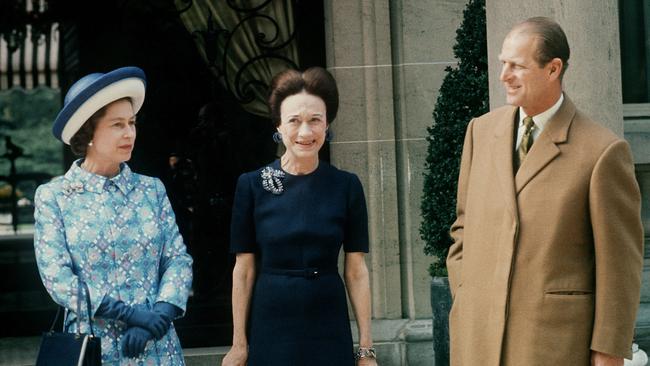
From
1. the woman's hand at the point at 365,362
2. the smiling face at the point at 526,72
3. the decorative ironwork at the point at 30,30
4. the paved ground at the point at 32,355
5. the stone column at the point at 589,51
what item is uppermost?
the decorative ironwork at the point at 30,30

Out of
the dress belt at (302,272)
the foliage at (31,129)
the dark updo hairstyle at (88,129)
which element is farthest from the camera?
the foliage at (31,129)

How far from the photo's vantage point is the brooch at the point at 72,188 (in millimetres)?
4531

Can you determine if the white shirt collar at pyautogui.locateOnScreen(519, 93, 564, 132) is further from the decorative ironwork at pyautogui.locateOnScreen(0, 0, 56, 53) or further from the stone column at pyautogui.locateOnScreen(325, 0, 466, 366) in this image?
the decorative ironwork at pyautogui.locateOnScreen(0, 0, 56, 53)

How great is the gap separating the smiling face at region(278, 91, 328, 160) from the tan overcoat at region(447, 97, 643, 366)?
0.71m

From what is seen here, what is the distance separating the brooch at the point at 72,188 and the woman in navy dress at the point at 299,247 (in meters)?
0.63

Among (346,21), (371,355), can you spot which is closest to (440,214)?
(346,21)

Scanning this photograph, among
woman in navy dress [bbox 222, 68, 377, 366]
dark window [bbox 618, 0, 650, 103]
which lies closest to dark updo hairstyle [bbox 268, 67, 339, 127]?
woman in navy dress [bbox 222, 68, 377, 366]

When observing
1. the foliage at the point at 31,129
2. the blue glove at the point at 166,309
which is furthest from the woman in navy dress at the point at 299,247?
the foliage at the point at 31,129

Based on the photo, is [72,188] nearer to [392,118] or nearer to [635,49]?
[392,118]

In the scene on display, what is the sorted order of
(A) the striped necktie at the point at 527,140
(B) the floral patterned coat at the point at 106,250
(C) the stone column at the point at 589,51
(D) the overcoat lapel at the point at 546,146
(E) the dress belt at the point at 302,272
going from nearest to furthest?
(D) the overcoat lapel at the point at 546,146 → (A) the striped necktie at the point at 527,140 → (B) the floral patterned coat at the point at 106,250 → (E) the dress belt at the point at 302,272 → (C) the stone column at the point at 589,51

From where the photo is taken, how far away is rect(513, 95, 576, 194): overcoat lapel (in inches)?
166

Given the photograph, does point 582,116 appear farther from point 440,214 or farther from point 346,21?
point 346,21

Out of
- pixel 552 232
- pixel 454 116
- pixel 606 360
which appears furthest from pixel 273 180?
pixel 454 116

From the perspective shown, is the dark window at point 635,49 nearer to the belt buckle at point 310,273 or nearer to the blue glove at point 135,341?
the belt buckle at point 310,273
